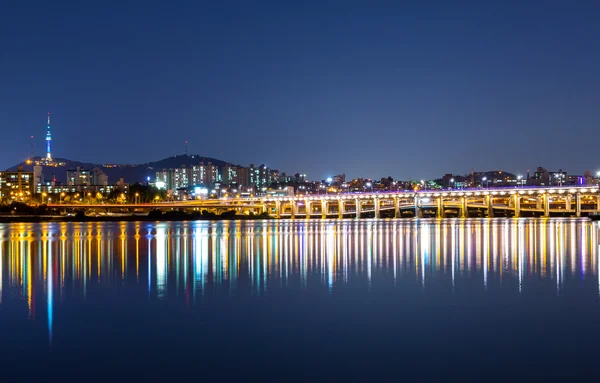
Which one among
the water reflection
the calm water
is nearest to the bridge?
the water reflection

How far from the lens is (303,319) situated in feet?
53.0

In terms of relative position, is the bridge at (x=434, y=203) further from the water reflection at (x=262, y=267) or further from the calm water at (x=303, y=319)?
the calm water at (x=303, y=319)

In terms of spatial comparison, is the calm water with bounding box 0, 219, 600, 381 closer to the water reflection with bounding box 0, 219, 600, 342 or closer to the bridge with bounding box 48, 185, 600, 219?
the water reflection with bounding box 0, 219, 600, 342

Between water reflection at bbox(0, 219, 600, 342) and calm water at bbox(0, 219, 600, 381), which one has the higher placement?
calm water at bbox(0, 219, 600, 381)

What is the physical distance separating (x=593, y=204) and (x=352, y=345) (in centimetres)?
19623

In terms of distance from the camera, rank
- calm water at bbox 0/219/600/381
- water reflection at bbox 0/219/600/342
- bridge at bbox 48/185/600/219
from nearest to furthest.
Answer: calm water at bbox 0/219/600/381 → water reflection at bbox 0/219/600/342 → bridge at bbox 48/185/600/219

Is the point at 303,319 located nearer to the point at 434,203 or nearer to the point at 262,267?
the point at 262,267

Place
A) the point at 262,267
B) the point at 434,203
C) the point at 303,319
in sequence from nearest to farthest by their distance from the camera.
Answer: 1. the point at 303,319
2. the point at 262,267
3. the point at 434,203

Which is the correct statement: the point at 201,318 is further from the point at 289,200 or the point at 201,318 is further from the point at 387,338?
the point at 289,200

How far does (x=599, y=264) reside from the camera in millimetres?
28328

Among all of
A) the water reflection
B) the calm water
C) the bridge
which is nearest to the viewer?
the calm water

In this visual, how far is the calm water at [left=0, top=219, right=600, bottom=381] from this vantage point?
11.8m

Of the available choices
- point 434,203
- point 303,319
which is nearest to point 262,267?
point 303,319

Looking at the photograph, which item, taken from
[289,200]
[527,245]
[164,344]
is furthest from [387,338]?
[289,200]
